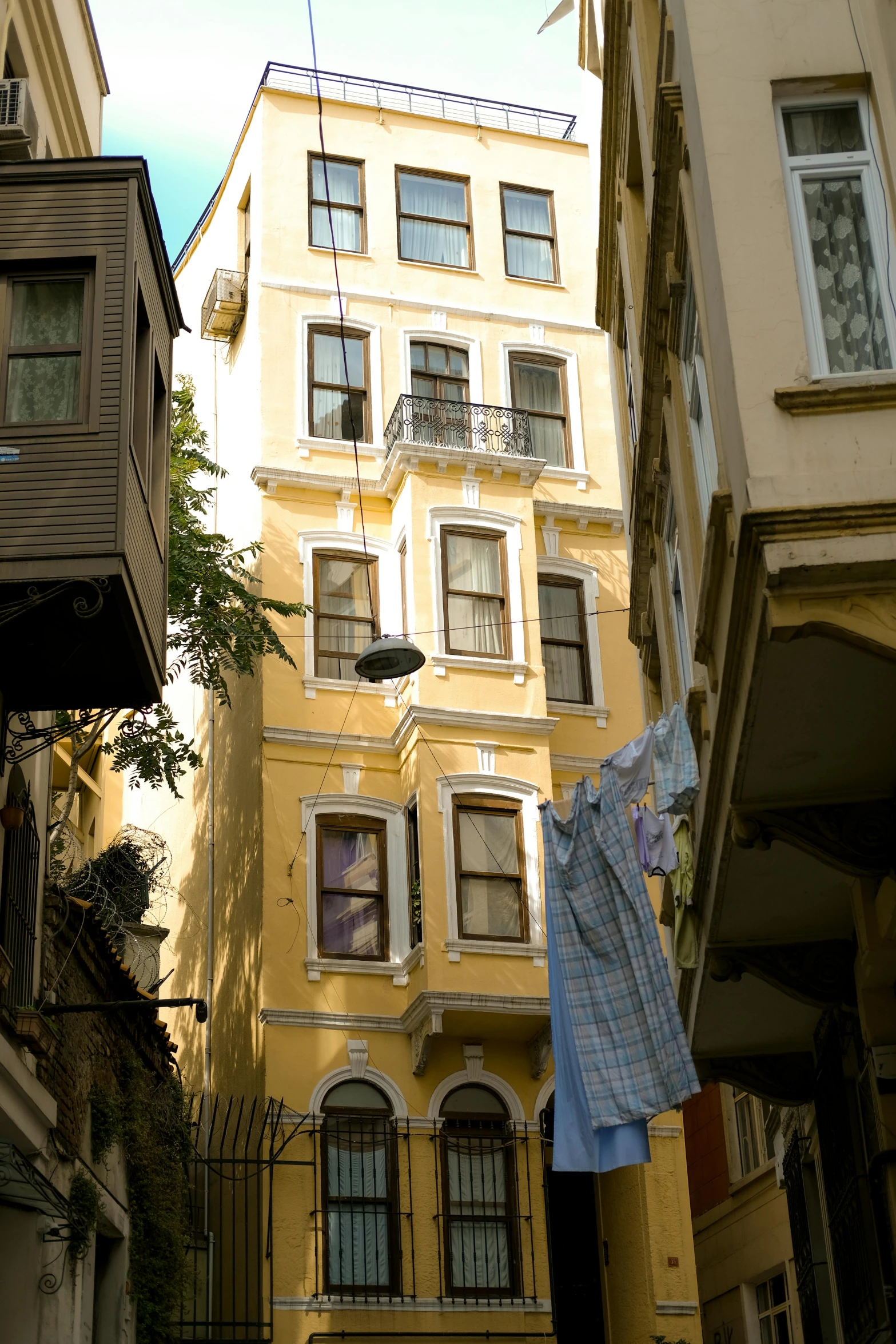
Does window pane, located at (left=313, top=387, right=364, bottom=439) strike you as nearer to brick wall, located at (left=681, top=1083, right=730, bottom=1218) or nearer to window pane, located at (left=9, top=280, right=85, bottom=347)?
brick wall, located at (left=681, top=1083, right=730, bottom=1218)

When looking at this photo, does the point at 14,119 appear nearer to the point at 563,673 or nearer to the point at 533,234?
the point at 563,673

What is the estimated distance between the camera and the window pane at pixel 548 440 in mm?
28844

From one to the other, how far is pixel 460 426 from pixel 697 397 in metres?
15.7

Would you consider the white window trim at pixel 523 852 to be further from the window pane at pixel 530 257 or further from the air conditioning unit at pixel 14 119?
the air conditioning unit at pixel 14 119

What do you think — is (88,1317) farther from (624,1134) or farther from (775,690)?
(775,690)

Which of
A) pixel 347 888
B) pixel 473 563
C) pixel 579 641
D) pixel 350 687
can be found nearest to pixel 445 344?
pixel 473 563

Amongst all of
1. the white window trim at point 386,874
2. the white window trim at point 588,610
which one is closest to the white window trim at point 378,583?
the white window trim at point 386,874

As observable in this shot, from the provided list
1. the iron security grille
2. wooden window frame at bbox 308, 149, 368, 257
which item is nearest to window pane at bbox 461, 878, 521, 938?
the iron security grille

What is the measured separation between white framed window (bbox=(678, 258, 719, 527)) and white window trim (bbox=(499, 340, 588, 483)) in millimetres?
15957

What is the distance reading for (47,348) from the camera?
525 inches

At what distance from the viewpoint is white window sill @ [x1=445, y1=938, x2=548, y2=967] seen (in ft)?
76.5

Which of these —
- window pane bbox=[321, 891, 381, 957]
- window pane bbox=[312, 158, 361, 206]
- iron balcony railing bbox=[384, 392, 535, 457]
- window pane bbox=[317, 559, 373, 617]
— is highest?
window pane bbox=[312, 158, 361, 206]

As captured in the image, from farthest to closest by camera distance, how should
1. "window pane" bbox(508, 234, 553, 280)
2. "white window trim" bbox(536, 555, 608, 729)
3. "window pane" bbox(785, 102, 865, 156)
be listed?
"window pane" bbox(508, 234, 553, 280)
"white window trim" bbox(536, 555, 608, 729)
"window pane" bbox(785, 102, 865, 156)

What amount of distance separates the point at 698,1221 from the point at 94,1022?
47.3ft
